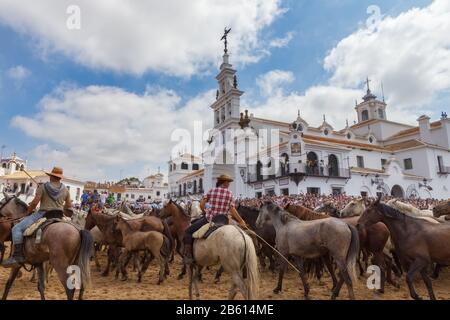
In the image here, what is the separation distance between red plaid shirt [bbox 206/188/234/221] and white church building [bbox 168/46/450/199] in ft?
77.8

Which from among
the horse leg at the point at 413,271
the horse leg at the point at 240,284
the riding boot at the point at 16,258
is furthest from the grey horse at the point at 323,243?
the riding boot at the point at 16,258

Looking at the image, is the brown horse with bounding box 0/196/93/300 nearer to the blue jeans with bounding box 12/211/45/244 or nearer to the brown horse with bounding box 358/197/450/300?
the blue jeans with bounding box 12/211/45/244

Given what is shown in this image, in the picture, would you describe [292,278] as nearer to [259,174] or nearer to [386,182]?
[259,174]

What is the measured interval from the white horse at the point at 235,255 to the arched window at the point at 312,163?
26.9 metres

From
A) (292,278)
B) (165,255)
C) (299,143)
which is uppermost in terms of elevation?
(299,143)

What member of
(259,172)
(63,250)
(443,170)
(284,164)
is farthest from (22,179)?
(443,170)

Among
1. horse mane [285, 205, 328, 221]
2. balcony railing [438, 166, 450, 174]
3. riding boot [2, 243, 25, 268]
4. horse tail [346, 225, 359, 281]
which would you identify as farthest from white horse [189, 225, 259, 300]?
balcony railing [438, 166, 450, 174]

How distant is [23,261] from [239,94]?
1423 inches

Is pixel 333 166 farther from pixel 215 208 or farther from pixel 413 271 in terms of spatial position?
pixel 215 208

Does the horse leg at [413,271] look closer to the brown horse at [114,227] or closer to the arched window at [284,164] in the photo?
the brown horse at [114,227]
